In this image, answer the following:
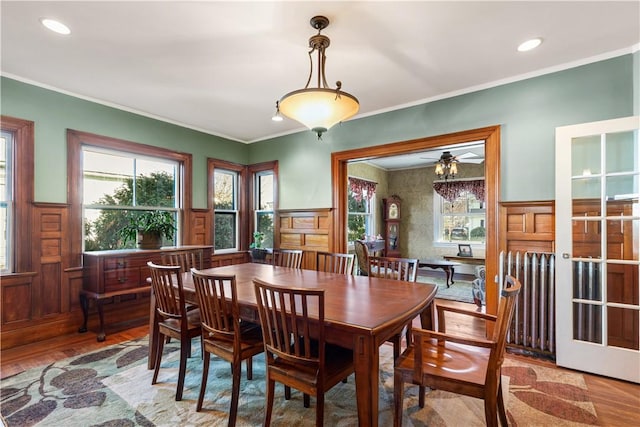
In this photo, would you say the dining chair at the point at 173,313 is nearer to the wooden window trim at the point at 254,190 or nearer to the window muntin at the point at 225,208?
the window muntin at the point at 225,208

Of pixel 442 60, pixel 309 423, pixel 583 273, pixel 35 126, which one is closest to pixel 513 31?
pixel 442 60

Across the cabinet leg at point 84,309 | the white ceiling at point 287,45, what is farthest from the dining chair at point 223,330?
the cabinet leg at point 84,309

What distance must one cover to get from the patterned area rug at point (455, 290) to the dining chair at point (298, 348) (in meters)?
3.86

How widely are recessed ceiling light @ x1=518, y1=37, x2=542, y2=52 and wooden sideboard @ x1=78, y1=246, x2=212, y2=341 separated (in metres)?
4.25

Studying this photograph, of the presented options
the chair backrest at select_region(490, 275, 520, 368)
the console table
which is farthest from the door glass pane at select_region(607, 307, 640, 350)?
the console table

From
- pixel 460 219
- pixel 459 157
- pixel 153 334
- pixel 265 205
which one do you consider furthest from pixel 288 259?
pixel 460 219

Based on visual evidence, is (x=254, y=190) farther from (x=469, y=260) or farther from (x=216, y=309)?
(x=469, y=260)

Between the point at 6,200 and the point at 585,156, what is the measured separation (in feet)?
17.9

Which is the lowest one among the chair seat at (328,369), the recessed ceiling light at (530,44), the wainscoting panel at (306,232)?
the chair seat at (328,369)

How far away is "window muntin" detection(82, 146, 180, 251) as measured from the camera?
12.0ft

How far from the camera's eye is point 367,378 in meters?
1.47

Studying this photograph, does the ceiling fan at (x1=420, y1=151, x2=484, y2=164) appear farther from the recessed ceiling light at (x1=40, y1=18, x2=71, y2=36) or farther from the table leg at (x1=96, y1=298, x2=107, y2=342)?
the table leg at (x1=96, y1=298, x2=107, y2=342)

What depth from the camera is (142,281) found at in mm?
3594

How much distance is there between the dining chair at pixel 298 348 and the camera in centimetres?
155
